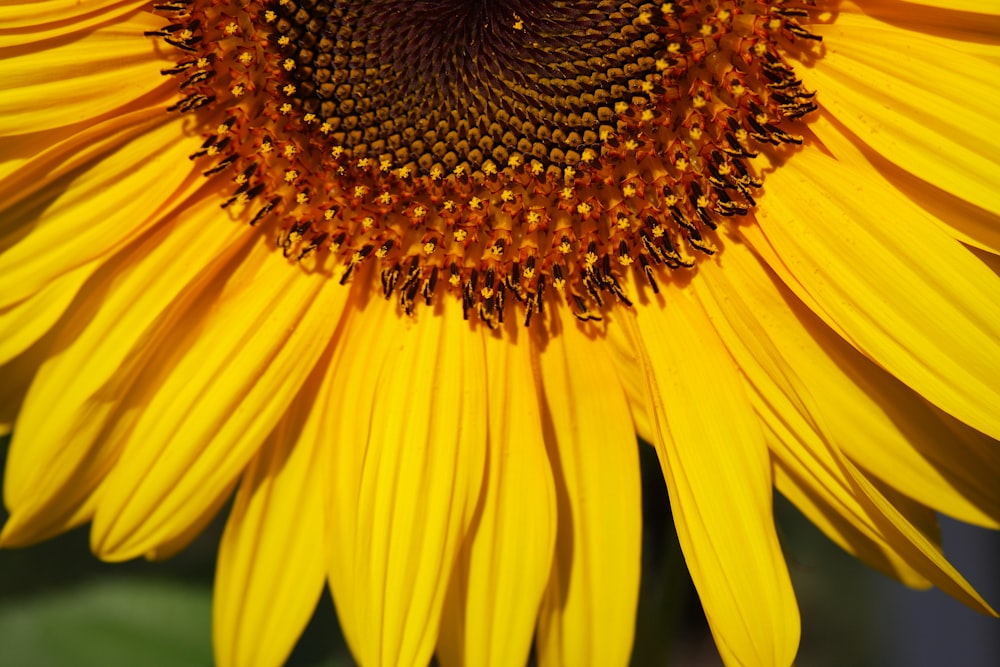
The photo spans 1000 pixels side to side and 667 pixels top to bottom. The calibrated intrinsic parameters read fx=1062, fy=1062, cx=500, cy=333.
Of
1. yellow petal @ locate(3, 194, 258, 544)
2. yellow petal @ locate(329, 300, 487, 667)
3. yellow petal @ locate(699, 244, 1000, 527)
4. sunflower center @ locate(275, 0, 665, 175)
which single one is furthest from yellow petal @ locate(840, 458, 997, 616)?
yellow petal @ locate(3, 194, 258, 544)

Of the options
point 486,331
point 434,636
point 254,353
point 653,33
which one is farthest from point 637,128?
point 434,636

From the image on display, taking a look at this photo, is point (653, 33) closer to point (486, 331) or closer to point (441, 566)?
point (486, 331)

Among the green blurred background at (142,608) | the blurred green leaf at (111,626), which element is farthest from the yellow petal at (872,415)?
the blurred green leaf at (111,626)

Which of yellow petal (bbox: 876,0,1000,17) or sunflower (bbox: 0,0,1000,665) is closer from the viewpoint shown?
yellow petal (bbox: 876,0,1000,17)

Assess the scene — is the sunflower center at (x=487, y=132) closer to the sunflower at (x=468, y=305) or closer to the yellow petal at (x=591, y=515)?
the sunflower at (x=468, y=305)

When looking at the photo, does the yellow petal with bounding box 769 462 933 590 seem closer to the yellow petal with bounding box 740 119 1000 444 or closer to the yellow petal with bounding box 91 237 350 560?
the yellow petal with bounding box 740 119 1000 444

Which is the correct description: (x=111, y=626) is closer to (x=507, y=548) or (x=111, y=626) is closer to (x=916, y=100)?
(x=507, y=548)
